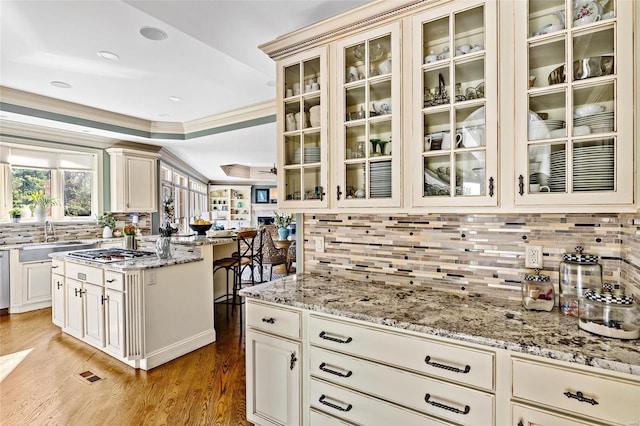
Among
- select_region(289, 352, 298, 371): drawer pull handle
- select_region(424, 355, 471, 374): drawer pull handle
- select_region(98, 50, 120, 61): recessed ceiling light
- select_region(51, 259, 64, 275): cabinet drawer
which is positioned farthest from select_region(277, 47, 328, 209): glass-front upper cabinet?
select_region(51, 259, 64, 275): cabinet drawer

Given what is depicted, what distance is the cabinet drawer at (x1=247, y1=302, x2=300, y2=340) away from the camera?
66.9 inches

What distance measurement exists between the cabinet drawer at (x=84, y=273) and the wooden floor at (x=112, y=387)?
2.35 feet

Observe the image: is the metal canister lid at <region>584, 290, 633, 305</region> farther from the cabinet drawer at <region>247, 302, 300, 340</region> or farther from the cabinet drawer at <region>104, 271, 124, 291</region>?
the cabinet drawer at <region>104, 271, 124, 291</region>

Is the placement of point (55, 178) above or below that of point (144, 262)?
above

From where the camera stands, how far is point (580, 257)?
4.82 ft

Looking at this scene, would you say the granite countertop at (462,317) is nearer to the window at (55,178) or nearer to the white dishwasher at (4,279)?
the white dishwasher at (4,279)

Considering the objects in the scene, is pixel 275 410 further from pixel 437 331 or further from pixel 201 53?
pixel 201 53

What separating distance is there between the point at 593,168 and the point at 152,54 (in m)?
3.34

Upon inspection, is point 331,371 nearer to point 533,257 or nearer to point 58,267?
point 533,257

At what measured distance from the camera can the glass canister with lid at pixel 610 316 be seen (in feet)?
3.83

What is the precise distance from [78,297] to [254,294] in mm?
2563

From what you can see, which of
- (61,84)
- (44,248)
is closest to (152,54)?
(61,84)

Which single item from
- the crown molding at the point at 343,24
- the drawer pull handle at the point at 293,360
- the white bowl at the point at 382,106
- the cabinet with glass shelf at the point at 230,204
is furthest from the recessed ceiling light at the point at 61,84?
the cabinet with glass shelf at the point at 230,204

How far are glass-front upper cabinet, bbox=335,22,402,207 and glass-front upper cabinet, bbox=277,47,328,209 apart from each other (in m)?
0.11
